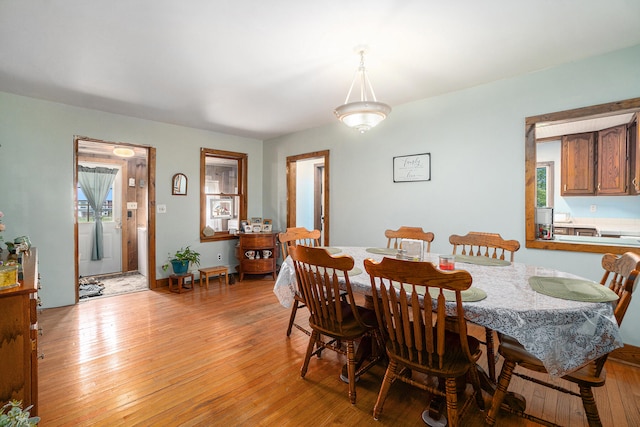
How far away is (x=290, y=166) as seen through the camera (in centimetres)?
507

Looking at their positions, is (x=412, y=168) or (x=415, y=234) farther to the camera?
(x=412, y=168)

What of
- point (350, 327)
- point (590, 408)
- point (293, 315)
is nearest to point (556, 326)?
point (590, 408)

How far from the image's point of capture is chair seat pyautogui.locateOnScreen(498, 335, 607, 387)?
1384mm

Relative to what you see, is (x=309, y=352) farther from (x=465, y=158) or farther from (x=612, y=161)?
(x=612, y=161)

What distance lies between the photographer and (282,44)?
2244mm

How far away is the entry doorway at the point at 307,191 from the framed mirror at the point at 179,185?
1628mm

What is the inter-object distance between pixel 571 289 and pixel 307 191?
4672 mm

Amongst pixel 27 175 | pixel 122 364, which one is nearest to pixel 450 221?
pixel 122 364

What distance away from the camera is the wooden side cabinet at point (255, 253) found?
4.78m

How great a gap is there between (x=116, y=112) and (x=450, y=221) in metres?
4.33

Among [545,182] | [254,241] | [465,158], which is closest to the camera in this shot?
[465,158]

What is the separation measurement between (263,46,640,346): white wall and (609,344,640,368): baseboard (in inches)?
2.1

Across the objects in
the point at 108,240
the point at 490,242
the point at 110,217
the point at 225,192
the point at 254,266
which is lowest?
the point at 254,266

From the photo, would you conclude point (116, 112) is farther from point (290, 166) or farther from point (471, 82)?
point (471, 82)
